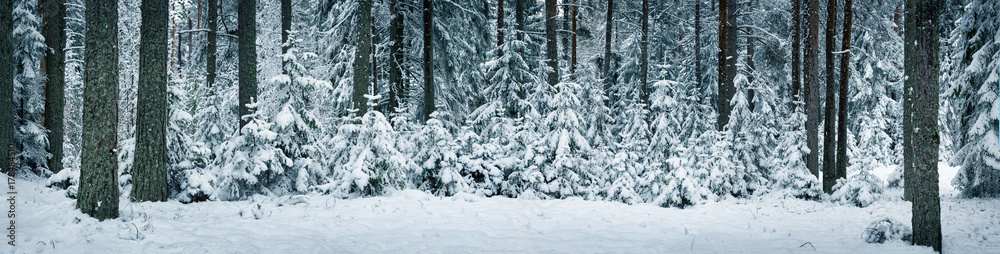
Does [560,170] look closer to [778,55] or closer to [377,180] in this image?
[377,180]

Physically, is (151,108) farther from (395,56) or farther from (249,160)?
(395,56)

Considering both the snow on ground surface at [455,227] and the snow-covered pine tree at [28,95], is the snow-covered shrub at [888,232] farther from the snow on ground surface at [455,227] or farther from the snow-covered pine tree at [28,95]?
the snow-covered pine tree at [28,95]

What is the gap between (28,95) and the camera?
1430 centimetres

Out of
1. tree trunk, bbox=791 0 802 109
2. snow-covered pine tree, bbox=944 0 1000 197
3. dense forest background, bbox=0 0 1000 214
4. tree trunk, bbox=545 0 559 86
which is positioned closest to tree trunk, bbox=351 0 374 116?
dense forest background, bbox=0 0 1000 214

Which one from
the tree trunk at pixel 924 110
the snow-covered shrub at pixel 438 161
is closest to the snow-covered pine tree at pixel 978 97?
the tree trunk at pixel 924 110

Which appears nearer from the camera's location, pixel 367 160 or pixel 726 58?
pixel 367 160

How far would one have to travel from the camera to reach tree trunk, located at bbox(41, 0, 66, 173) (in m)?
14.3

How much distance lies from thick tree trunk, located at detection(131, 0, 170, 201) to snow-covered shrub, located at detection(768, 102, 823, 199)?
15491mm

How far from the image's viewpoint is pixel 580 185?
1420 centimetres

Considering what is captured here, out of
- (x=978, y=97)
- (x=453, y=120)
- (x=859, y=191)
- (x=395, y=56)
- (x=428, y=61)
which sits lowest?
(x=859, y=191)

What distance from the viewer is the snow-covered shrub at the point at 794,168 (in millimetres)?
14914

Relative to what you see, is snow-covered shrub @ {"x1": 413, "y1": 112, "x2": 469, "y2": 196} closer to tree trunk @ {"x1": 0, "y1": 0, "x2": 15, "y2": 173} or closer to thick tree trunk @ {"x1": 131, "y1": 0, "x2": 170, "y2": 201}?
thick tree trunk @ {"x1": 131, "y1": 0, "x2": 170, "y2": 201}

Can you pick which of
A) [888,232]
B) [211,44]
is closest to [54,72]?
[211,44]

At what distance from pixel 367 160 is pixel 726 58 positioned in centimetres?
1307
